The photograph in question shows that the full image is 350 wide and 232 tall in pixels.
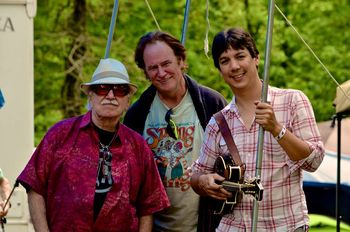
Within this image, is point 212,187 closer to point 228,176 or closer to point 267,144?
point 228,176

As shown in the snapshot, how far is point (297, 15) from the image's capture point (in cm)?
2172

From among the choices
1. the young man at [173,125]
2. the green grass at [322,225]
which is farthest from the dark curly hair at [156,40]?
the green grass at [322,225]

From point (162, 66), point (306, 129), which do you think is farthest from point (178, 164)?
point (306, 129)

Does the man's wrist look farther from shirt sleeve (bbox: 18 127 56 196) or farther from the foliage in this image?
the foliage

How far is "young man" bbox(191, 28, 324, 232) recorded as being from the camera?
5.34m

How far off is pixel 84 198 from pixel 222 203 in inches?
25.5

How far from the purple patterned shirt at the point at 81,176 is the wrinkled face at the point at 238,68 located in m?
0.58

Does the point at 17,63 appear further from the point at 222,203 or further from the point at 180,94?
the point at 222,203

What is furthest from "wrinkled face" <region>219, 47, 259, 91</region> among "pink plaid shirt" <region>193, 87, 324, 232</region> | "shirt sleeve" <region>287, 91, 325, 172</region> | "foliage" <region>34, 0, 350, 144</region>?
"foliage" <region>34, 0, 350, 144</region>

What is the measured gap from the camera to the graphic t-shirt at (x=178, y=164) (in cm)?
604

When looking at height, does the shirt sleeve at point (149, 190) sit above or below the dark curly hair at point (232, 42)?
below

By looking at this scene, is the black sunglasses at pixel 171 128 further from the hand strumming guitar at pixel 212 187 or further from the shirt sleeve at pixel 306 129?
→ the shirt sleeve at pixel 306 129

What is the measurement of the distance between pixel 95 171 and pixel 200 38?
48.8ft

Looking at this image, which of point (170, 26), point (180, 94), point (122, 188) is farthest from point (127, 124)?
point (170, 26)
